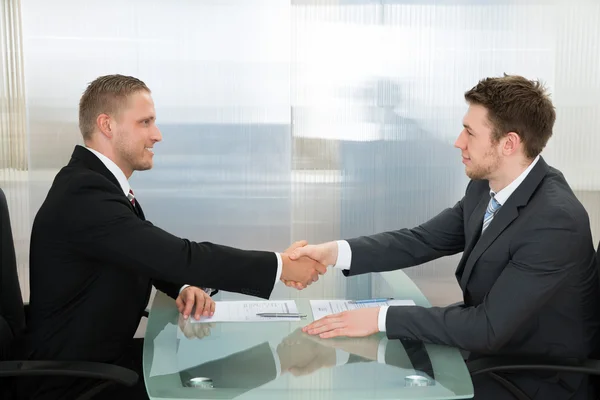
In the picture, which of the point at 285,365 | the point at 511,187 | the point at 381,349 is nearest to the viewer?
the point at 285,365

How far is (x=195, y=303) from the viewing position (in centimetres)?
238

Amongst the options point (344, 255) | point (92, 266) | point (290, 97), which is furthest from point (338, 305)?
point (290, 97)

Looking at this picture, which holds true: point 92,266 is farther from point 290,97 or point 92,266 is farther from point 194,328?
point 290,97

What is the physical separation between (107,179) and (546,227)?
53.1 inches

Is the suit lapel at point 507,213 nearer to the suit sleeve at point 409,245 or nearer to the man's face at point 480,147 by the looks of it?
the man's face at point 480,147

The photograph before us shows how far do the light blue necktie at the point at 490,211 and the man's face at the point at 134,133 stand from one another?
1.21 metres

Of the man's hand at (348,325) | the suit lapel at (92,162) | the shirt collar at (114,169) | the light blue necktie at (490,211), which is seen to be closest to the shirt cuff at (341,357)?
the man's hand at (348,325)

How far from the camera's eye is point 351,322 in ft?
6.83

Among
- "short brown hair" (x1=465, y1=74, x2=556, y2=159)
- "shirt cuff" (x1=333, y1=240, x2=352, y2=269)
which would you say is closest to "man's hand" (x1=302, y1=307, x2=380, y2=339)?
"shirt cuff" (x1=333, y1=240, x2=352, y2=269)

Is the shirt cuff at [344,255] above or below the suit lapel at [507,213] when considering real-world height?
below

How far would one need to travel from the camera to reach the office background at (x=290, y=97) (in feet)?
13.5

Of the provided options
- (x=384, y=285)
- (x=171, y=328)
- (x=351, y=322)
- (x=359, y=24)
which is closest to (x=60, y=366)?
(x=171, y=328)

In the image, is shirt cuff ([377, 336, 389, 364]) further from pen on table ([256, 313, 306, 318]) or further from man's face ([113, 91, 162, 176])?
man's face ([113, 91, 162, 176])

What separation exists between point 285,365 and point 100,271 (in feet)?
2.55
